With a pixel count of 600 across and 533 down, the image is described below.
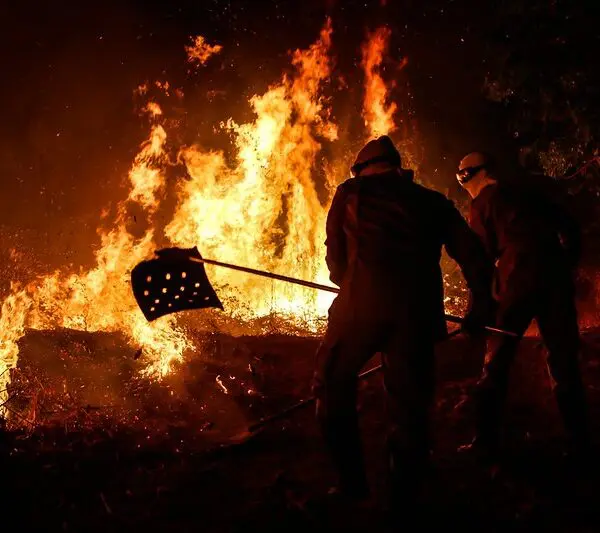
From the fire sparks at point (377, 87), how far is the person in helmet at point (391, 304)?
26.9 ft

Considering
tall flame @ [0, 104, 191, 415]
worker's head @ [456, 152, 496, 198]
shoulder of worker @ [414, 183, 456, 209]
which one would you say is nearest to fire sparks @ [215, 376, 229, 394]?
tall flame @ [0, 104, 191, 415]

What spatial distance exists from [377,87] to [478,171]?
24.4 ft

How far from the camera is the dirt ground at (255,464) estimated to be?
3.25 metres

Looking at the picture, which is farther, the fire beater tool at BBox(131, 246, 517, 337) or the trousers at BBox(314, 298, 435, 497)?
the fire beater tool at BBox(131, 246, 517, 337)

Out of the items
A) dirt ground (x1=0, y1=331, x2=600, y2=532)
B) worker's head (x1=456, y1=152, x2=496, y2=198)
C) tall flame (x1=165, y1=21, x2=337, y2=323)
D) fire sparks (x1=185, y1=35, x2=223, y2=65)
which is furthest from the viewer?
fire sparks (x1=185, y1=35, x2=223, y2=65)

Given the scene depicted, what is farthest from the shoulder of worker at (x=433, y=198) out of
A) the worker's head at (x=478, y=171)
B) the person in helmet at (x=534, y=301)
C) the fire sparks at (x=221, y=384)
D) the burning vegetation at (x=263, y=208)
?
the burning vegetation at (x=263, y=208)

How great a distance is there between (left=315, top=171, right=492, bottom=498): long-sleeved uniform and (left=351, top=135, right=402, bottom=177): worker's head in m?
0.09

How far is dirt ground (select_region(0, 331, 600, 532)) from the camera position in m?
3.25

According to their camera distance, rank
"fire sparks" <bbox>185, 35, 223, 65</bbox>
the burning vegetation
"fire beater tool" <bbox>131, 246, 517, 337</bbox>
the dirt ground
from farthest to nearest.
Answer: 1. "fire sparks" <bbox>185, 35, 223, 65</bbox>
2. the burning vegetation
3. "fire beater tool" <bbox>131, 246, 517, 337</bbox>
4. the dirt ground

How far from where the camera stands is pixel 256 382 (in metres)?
6.15

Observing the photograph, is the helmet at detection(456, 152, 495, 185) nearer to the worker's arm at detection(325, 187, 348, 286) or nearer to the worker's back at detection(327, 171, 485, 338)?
the worker's back at detection(327, 171, 485, 338)

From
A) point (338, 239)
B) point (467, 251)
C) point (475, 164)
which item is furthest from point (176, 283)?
point (475, 164)

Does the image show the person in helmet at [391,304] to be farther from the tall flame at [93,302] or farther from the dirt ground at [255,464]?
the tall flame at [93,302]

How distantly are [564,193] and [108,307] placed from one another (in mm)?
8607
